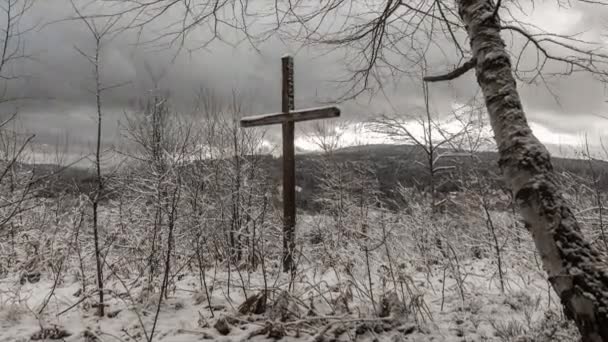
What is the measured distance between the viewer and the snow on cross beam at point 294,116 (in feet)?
16.8

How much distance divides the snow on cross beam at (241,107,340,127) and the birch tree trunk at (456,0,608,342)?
3050 mm

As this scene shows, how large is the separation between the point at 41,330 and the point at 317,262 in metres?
2.64

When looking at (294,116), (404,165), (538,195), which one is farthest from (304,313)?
(404,165)

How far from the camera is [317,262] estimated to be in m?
4.23

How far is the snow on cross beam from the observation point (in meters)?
5.12

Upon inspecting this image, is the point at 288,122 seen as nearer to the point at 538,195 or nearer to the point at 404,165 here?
the point at 538,195

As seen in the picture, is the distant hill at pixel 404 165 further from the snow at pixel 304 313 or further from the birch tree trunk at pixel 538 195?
the birch tree trunk at pixel 538 195

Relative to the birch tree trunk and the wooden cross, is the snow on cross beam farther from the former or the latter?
the birch tree trunk

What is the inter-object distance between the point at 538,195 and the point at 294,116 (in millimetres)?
4253

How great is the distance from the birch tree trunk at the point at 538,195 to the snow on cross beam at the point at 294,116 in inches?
120

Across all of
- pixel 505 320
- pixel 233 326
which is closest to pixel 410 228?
pixel 505 320

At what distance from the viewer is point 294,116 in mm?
5641

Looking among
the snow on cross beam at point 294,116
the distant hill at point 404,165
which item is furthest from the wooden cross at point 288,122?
the distant hill at point 404,165

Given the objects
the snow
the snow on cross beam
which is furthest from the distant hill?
the snow on cross beam
